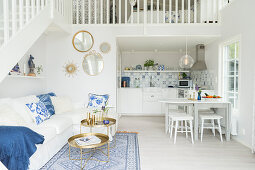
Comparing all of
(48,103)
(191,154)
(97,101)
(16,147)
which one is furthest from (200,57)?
(16,147)

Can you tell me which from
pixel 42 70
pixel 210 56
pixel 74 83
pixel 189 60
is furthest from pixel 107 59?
pixel 210 56

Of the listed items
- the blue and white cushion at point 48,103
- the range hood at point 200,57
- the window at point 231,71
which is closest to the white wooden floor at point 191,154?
the window at point 231,71

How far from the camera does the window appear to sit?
3.84 metres

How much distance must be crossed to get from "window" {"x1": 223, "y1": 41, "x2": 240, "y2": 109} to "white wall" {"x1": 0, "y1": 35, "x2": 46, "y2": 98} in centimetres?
418

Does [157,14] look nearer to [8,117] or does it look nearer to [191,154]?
[191,154]

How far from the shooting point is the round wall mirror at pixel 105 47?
4.68 meters

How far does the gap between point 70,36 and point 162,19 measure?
7.47 ft

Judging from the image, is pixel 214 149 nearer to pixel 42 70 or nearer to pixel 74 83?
pixel 74 83

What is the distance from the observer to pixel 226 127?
3652 mm

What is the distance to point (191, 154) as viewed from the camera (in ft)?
9.73

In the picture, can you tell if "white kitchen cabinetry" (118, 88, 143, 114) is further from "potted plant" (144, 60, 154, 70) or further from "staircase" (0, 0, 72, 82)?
"staircase" (0, 0, 72, 82)

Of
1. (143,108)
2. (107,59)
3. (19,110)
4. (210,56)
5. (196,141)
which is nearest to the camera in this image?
(19,110)

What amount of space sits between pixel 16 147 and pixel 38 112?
1.18m

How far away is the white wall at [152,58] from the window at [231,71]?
258cm
